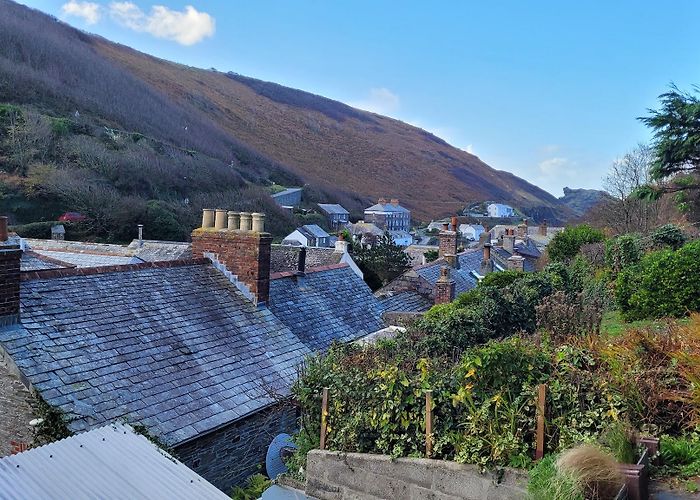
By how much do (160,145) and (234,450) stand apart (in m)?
76.0

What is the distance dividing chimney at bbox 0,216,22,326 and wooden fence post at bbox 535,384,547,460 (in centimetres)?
800

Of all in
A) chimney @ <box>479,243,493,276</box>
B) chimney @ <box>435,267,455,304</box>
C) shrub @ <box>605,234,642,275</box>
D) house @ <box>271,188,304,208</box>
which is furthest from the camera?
house @ <box>271,188,304,208</box>

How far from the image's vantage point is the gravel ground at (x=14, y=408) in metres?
8.35

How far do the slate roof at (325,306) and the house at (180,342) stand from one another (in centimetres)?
7

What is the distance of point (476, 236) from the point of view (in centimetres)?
9544

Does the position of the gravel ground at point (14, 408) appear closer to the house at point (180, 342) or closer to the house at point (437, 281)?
the house at point (180, 342)

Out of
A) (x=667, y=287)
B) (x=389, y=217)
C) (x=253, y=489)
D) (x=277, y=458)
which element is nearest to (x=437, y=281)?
(x=667, y=287)

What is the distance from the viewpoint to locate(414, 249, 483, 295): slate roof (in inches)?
992

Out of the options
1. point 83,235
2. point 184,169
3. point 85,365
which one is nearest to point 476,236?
point 184,169

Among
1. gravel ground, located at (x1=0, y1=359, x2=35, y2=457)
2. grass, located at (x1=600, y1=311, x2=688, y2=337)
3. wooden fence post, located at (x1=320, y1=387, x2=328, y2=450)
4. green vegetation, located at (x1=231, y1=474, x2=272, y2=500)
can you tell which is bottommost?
green vegetation, located at (x1=231, y1=474, x2=272, y2=500)

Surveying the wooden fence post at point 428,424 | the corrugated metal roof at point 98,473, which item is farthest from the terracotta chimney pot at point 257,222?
the wooden fence post at point 428,424

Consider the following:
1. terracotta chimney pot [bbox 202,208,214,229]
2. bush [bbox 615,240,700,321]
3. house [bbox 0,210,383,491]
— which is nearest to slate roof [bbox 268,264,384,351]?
house [bbox 0,210,383,491]

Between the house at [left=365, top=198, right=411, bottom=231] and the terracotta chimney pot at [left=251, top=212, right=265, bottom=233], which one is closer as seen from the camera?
the terracotta chimney pot at [left=251, top=212, right=265, bottom=233]

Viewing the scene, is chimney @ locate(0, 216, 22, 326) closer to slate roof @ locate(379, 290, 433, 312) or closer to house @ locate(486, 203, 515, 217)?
slate roof @ locate(379, 290, 433, 312)
